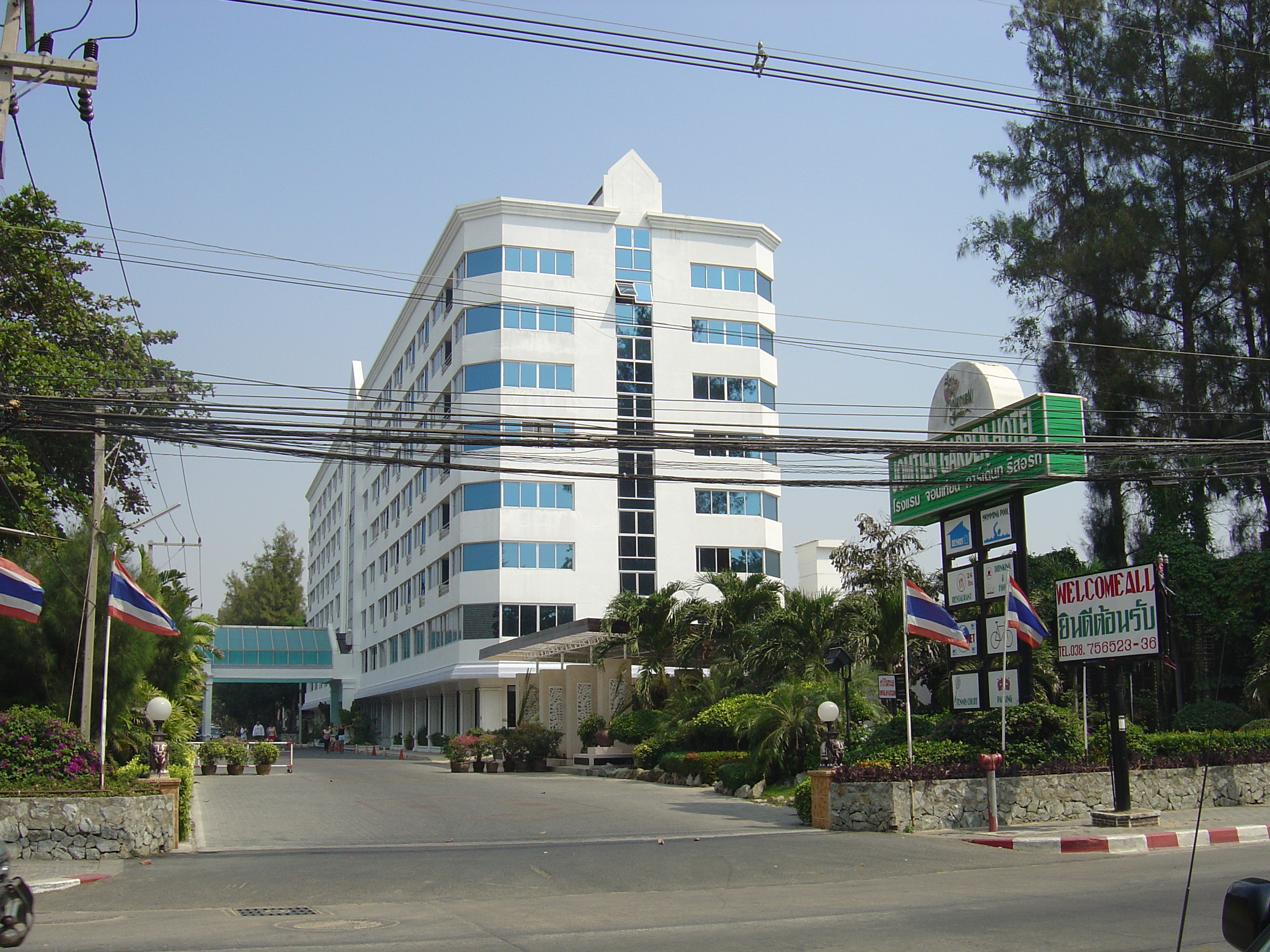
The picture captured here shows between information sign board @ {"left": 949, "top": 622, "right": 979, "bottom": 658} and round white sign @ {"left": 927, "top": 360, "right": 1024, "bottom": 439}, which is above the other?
round white sign @ {"left": 927, "top": 360, "right": 1024, "bottom": 439}

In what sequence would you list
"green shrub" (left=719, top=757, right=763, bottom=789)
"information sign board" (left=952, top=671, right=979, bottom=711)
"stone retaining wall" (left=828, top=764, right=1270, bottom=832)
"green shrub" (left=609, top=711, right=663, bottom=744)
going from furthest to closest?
"green shrub" (left=609, top=711, right=663, bottom=744) → "green shrub" (left=719, top=757, right=763, bottom=789) → "information sign board" (left=952, top=671, right=979, bottom=711) → "stone retaining wall" (left=828, top=764, right=1270, bottom=832)

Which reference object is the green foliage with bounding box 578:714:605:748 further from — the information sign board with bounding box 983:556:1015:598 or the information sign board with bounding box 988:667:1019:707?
the information sign board with bounding box 983:556:1015:598

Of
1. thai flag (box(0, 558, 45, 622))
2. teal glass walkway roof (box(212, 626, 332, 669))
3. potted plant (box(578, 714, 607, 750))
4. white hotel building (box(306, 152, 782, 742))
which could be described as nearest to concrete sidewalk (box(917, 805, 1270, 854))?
thai flag (box(0, 558, 45, 622))

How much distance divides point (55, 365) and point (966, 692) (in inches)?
738

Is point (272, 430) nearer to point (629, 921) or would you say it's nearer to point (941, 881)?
point (629, 921)

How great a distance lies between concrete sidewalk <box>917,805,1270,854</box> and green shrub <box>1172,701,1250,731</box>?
1313 cm

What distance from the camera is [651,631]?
3438 cm

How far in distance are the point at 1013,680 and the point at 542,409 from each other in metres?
35.9

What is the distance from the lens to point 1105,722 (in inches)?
791

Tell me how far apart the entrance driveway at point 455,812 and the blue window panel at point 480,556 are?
1769 centimetres

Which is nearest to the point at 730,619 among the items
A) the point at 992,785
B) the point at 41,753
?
the point at 992,785

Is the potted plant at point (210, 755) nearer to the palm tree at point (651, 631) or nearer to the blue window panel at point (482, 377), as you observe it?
the palm tree at point (651, 631)

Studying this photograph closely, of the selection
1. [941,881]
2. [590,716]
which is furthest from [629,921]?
[590,716]

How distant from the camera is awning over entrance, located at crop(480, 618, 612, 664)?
35312mm
